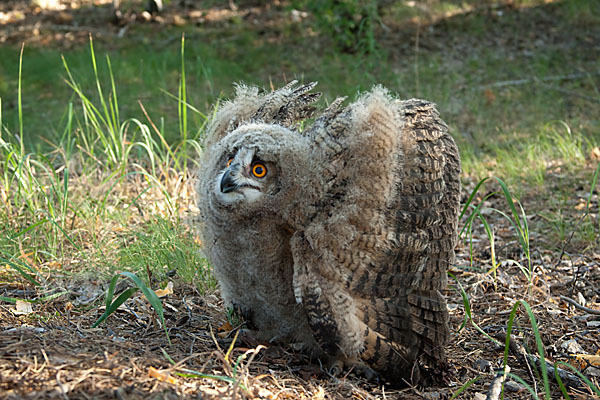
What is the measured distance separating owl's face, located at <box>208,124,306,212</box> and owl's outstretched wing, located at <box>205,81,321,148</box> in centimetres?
34

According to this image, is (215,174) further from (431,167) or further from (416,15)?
(416,15)

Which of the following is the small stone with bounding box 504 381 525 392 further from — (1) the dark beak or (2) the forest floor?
(1) the dark beak

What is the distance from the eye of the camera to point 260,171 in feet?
9.20

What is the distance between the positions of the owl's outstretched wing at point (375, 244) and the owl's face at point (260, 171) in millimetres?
143

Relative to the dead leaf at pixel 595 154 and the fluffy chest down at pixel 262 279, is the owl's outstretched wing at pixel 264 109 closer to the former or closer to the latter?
the fluffy chest down at pixel 262 279

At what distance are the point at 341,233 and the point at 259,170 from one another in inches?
19.3

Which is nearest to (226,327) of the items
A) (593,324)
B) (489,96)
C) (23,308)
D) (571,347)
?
(23,308)

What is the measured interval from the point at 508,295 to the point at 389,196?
1.68m

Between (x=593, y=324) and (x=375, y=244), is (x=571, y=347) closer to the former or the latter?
(x=593, y=324)

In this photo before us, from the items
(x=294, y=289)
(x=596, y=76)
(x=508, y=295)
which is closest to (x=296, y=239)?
(x=294, y=289)

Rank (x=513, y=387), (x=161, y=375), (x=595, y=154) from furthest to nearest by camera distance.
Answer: (x=595, y=154)
(x=513, y=387)
(x=161, y=375)

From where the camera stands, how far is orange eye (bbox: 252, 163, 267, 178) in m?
2.79

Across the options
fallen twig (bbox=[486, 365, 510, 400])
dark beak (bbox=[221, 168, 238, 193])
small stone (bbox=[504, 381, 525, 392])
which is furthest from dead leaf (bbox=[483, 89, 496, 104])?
dark beak (bbox=[221, 168, 238, 193])

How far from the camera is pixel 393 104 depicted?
308 centimetres
